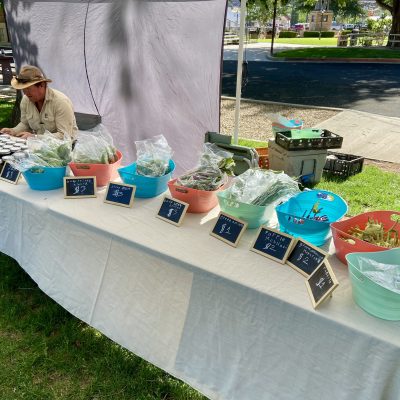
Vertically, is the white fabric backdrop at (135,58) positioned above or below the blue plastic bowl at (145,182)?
above

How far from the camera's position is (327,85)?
10.7m

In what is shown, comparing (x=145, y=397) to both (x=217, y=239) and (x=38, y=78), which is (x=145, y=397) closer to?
(x=217, y=239)

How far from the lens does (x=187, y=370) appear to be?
1.56m

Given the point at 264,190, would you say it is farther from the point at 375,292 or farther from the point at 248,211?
the point at 375,292

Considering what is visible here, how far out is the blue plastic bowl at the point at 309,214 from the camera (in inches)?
59.8

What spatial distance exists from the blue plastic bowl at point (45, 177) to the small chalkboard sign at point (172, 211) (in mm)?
683

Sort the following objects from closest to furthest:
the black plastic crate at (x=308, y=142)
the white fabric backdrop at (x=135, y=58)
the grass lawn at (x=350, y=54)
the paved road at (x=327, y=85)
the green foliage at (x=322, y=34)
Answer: the white fabric backdrop at (x=135, y=58)
the black plastic crate at (x=308, y=142)
the paved road at (x=327, y=85)
the grass lawn at (x=350, y=54)
the green foliage at (x=322, y=34)

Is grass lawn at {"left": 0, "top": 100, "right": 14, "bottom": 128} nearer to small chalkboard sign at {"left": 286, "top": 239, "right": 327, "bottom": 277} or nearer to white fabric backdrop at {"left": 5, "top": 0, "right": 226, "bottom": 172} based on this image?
white fabric backdrop at {"left": 5, "top": 0, "right": 226, "bottom": 172}

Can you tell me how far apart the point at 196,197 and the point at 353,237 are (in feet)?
2.40

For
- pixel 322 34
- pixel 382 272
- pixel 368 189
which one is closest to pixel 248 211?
pixel 382 272

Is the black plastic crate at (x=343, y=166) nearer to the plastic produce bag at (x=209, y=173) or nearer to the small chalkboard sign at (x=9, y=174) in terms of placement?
the plastic produce bag at (x=209, y=173)

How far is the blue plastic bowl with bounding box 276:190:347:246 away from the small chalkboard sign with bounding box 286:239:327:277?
11 centimetres

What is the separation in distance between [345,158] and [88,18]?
128 inches

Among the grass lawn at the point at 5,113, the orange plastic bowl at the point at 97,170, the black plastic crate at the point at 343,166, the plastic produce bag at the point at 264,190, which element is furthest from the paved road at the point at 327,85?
the orange plastic bowl at the point at 97,170
